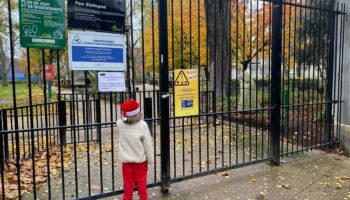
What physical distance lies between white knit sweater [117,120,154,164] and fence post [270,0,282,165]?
9.12 ft

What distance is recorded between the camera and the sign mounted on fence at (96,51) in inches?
141

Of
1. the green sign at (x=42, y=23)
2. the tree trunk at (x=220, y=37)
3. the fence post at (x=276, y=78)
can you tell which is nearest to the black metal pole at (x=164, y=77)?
the tree trunk at (x=220, y=37)

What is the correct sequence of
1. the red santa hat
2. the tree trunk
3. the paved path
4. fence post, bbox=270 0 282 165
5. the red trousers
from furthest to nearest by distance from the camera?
fence post, bbox=270 0 282 165 → the tree trunk → the paved path → the red trousers → the red santa hat

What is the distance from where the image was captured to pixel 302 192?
450cm

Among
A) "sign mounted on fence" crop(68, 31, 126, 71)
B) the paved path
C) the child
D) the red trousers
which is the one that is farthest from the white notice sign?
the paved path

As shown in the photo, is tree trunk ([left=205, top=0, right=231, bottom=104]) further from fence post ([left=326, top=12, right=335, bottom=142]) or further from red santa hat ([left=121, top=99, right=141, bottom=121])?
fence post ([left=326, top=12, right=335, bottom=142])

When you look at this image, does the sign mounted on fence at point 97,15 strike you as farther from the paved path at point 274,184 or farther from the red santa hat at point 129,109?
the paved path at point 274,184

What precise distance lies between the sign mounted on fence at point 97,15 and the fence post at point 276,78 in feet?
9.06

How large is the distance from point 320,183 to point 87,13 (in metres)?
4.11

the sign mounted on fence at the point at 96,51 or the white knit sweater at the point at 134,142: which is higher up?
the sign mounted on fence at the point at 96,51

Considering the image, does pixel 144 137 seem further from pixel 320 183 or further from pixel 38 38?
pixel 320 183

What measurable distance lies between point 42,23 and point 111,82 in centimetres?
100

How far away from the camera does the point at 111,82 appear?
3855 mm

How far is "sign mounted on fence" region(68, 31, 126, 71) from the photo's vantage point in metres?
3.58
